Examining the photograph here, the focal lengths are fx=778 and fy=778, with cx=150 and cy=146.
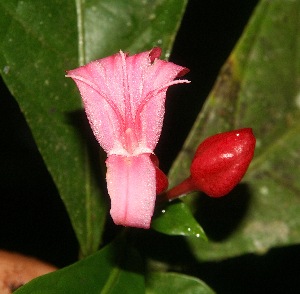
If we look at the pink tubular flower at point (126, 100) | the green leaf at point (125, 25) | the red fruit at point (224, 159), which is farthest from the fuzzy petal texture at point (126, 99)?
the green leaf at point (125, 25)

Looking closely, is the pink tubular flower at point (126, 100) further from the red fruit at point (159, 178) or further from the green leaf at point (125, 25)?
the green leaf at point (125, 25)

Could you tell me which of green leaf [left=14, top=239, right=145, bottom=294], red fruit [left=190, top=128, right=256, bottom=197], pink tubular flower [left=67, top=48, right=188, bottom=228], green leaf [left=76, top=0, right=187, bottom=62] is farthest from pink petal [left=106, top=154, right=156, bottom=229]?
green leaf [left=76, top=0, right=187, bottom=62]

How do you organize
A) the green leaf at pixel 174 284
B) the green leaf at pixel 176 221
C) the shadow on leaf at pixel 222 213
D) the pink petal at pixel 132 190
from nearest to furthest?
the pink petal at pixel 132 190
the green leaf at pixel 176 221
the green leaf at pixel 174 284
the shadow on leaf at pixel 222 213

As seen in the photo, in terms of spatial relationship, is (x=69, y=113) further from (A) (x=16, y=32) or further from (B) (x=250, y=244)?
(B) (x=250, y=244)

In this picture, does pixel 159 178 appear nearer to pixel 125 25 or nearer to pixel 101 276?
pixel 101 276

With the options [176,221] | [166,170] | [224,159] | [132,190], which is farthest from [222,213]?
[132,190]

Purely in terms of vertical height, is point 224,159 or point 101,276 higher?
point 224,159
